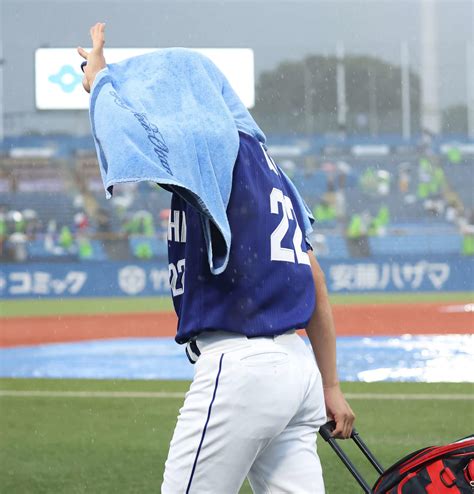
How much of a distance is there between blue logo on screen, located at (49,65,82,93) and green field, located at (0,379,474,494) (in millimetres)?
3105

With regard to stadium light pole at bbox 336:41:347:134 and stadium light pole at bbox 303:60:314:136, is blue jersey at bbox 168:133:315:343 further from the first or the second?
stadium light pole at bbox 336:41:347:134

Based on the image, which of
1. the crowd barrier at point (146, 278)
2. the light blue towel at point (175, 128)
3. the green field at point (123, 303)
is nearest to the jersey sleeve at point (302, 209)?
the light blue towel at point (175, 128)

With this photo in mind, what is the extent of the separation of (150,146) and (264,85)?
2238cm

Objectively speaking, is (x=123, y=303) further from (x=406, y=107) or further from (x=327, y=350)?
(x=327, y=350)

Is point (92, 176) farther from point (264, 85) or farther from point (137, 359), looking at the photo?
point (137, 359)

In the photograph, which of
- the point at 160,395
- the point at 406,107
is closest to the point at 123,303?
the point at 406,107

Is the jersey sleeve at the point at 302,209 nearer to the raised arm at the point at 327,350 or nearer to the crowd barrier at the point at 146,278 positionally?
the raised arm at the point at 327,350

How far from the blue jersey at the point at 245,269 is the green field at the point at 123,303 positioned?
14096mm

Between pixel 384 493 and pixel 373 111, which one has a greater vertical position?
pixel 373 111

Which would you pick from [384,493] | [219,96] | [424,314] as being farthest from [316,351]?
[424,314]

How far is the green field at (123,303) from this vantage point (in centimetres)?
1675

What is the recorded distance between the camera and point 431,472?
2271 millimetres

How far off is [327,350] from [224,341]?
0.33m

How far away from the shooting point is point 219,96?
2.07 m
